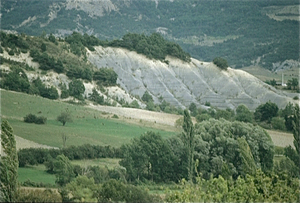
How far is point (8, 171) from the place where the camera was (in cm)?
3706

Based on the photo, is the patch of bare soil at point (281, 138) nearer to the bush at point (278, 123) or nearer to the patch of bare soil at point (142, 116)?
the bush at point (278, 123)

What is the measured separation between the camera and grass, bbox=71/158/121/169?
54938mm

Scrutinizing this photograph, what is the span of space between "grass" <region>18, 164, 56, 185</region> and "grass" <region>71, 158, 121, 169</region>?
3.36 meters

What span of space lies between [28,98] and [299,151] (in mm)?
35975

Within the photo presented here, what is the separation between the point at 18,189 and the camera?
3712cm

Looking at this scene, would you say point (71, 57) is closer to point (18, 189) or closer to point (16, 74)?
point (16, 74)

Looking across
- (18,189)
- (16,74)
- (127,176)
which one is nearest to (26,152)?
(127,176)

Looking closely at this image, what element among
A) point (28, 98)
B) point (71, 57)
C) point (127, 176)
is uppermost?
point (71, 57)

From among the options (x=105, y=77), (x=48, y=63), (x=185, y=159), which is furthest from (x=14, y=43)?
(x=185, y=159)

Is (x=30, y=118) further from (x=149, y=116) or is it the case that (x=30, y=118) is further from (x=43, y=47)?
(x=43, y=47)

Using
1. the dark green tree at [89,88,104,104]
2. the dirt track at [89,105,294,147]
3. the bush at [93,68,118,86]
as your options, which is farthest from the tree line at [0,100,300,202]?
the bush at [93,68,118,86]

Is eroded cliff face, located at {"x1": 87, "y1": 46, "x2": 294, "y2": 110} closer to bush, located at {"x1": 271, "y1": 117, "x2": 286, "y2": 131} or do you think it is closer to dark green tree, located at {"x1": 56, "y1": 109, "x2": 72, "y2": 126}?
bush, located at {"x1": 271, "y1": 117, "x2": 286, "y2": 131}

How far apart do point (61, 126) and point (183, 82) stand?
47.0 metres

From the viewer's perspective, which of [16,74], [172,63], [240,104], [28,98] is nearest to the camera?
[28,98]
